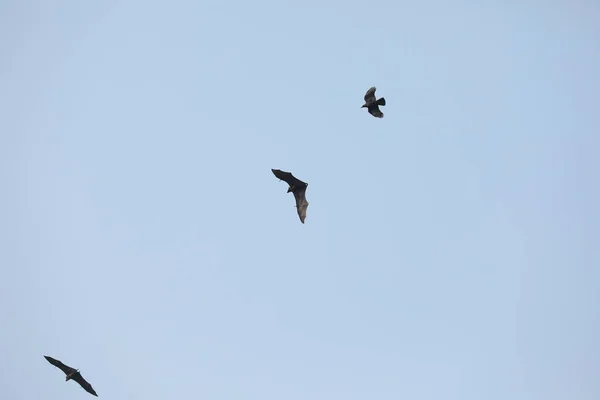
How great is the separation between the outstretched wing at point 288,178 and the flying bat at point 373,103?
377 inches

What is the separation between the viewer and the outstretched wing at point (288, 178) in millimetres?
47412

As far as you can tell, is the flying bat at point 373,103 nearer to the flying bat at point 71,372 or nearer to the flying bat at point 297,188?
the flying bat at point 297,188

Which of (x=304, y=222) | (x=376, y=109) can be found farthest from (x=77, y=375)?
(x=376, y=109)

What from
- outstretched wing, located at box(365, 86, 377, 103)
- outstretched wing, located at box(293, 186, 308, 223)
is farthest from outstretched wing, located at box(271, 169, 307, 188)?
outstretched wing, located at box(365, 86, 377, 103)

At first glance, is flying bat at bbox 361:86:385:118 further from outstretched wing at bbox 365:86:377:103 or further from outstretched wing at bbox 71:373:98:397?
outstretched wing at bbox 71:373:98:397

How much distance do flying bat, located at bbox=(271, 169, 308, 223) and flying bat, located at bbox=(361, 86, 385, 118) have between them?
31.2ft

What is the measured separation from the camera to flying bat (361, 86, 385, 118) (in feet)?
173

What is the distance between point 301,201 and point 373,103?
419 inches

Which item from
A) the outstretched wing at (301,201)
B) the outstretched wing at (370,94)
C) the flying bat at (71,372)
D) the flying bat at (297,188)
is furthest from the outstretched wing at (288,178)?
the flying bat at (71,372)

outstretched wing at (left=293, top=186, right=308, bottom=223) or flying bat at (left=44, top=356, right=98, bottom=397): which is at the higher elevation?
outstretched wing at (left=293, top=186, right=308, bottom=223)

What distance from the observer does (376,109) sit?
174ft

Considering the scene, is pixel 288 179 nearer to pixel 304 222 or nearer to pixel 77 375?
pixel 304 222

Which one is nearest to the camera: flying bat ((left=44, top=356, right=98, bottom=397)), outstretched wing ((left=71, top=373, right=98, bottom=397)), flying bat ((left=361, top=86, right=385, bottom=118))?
flying bat ((left=361, top=86, right=385, bottom=118))

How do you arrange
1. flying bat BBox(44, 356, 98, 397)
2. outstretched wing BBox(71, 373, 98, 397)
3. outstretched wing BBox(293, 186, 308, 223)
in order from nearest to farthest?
outstretched wing BBox(293, 186, 308, 223) < flying bat BBox(44, 356, 98, 397) < outstretched wing BBox(71, 373, 98, 397)
